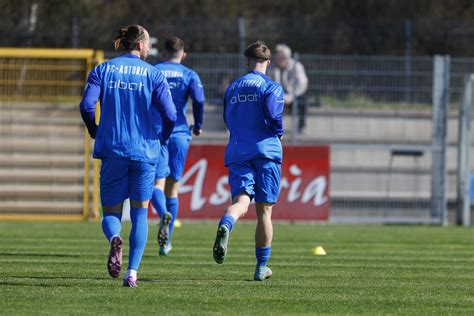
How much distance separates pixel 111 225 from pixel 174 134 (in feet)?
14.2

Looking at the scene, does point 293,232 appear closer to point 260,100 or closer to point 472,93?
point 472,93

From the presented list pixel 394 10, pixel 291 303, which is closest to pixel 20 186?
pixel 291 303

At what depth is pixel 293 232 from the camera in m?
17.2

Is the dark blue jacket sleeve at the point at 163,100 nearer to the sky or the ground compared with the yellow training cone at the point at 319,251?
nearer to the sky

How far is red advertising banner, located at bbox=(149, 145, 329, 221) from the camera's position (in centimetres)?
1958

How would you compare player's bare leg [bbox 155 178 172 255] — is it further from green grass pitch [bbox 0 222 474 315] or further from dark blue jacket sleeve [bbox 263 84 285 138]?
dark blue jacket sleeve [bbox 263 84 285 138]

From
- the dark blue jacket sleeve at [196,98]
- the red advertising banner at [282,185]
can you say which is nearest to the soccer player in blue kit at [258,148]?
the dark blue jacket sleeve at [196,98]

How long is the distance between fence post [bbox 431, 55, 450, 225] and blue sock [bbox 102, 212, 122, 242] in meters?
11.6

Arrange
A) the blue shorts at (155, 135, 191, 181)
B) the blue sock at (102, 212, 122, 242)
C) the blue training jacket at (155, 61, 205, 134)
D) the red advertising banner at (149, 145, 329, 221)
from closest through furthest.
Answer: the blue sock at (102, 212, 122, 242) → the blue training jacket at (155, 61, 205, 134) → the blue shorts at (155, 135, 191, 181) → the red advertising banner at (149, 145, 329, 221)

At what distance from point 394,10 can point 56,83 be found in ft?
49.4

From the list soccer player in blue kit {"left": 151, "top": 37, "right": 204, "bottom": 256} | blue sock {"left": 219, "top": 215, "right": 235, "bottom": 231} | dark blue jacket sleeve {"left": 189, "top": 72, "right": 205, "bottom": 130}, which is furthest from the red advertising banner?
blue sock {"left": 219, "top": 215, "right": 235, "bottom": 231}

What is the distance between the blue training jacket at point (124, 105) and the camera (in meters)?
9.39

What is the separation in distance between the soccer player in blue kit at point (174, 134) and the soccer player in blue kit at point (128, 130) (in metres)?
3.08

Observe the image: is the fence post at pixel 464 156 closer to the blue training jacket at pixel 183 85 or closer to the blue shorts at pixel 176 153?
the blue shorts at pixel 176 153
